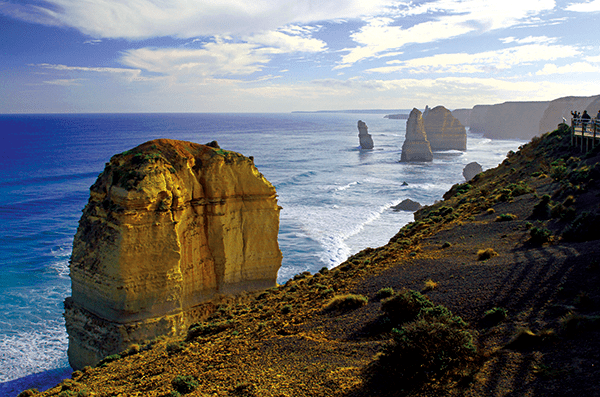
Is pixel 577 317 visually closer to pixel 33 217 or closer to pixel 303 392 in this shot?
pixel 303 392

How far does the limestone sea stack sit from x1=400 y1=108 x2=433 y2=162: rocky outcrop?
90.2 meters

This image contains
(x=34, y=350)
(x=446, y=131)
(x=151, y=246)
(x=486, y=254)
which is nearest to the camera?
(x=486, y=254)

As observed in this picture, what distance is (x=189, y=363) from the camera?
1081 centimetres

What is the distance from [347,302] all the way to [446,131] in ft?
412

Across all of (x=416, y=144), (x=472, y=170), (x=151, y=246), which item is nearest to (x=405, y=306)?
(x=151, y=246)

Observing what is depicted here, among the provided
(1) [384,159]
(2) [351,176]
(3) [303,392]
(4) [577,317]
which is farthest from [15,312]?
(1) [384,159]

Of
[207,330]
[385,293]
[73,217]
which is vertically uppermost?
[385,293]

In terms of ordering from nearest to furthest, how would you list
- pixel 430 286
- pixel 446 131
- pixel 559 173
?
pixel 430 286, pixel 559 173, pixel 446 131

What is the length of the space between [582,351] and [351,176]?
71.8m

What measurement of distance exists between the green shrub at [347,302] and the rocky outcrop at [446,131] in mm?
124051

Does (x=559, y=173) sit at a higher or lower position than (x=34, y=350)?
higher

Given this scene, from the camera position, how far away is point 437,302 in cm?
1140

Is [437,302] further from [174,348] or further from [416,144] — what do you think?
[416,144]

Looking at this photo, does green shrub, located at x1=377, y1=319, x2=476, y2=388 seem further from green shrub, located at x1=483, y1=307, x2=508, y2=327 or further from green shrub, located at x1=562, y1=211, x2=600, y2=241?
green shrub, located at x1=562, y1=211, x2=600, y2=241
